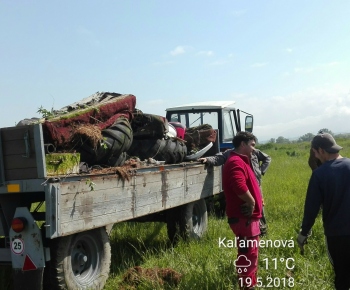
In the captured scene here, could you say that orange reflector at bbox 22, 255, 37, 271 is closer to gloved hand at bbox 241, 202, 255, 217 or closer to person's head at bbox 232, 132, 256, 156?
gloved hand at bbox 241, 202, 255, 217

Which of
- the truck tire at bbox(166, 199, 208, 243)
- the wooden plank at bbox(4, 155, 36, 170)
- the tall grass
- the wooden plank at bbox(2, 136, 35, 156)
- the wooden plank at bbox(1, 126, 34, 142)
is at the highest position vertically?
the wooden plank at bbox(1, 126, 34, 142)

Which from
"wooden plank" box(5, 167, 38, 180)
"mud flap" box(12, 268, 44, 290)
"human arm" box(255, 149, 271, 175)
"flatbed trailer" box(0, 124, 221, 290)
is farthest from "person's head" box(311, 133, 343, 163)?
"human arm" box(255, 149, 271, 175)

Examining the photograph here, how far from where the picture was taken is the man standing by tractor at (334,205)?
13.1 ft

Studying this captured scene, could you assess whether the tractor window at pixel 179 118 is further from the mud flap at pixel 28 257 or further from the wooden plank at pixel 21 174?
the mud flap at pixel 28 257

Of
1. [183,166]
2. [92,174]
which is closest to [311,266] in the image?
[183,166]

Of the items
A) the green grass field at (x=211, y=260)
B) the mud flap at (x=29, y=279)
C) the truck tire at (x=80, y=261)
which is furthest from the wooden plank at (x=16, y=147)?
the green grass field at (x=211, y=260)

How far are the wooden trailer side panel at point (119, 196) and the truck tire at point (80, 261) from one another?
239mm

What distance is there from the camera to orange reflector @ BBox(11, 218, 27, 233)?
411 cm

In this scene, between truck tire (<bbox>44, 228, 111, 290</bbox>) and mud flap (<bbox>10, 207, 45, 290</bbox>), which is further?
truck tire (<bbox>44, 228, 111, 290</bbox>)

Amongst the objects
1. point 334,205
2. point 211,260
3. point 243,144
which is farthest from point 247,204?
point 211,260

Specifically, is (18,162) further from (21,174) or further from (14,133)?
(14,133)

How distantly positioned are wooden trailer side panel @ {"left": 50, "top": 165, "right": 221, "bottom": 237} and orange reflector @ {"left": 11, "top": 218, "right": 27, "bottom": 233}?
0.41 m

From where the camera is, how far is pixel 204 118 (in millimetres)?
10211

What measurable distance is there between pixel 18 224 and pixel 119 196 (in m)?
1.04
